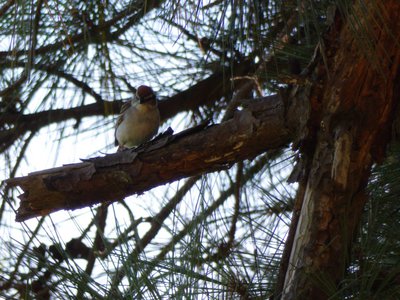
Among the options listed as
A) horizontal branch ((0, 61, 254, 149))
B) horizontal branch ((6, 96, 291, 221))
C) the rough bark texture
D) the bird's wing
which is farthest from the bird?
the rough bark texture

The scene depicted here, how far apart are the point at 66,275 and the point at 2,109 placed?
4.44ft

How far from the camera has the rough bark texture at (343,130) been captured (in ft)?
5.60

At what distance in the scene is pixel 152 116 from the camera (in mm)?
3326

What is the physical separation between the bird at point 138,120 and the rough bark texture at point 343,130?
4.50ft

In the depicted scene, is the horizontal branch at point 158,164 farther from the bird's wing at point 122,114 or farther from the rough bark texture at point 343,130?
the bird's wing at point 122,114

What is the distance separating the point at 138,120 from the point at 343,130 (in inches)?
71.0

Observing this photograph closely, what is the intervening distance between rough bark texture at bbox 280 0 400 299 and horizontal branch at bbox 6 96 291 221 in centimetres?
12

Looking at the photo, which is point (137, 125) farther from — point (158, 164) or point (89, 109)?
point (158, 164)

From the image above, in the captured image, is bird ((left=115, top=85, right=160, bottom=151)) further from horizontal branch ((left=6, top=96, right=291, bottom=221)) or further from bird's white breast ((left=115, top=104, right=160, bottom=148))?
horizontal branch ((left=6, top=96, right=291, bottom=221))

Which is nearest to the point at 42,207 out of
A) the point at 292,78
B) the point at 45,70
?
the point at 292,78

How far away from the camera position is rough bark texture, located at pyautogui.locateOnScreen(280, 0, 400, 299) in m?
1.71

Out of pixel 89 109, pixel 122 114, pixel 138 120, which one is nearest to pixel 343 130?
pixel 89 109

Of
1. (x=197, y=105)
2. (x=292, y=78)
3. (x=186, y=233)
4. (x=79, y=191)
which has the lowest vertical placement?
(x=186, y=233)

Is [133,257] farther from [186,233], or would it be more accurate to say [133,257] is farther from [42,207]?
[42,207]
